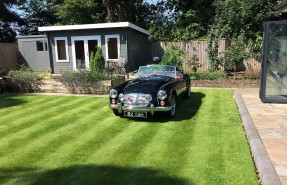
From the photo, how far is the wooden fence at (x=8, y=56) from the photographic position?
18.9 meters

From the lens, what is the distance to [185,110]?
8102mm

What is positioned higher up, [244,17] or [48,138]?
[244,17]

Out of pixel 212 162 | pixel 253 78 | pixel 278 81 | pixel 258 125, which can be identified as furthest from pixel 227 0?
pixel 212 162

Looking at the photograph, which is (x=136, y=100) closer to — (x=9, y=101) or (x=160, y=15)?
(x=9, y=101)

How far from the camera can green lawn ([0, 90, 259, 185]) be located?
416 centimetres

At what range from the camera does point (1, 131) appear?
21.3ft

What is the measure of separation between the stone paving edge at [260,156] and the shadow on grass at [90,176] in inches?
41.7

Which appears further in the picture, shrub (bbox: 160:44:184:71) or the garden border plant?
shrub (bbox: 160:44:184:71)

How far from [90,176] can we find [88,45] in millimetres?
13624

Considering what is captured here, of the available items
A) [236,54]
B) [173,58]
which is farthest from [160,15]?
[236,54]

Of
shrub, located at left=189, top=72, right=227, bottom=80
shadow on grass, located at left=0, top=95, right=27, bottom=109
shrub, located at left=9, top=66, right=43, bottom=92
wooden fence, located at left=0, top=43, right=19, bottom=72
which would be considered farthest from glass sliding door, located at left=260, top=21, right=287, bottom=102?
wooden fence, located at left=0, top=43, right=19, bottom=72

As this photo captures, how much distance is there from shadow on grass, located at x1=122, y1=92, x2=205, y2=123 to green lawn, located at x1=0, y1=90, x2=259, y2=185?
3cm

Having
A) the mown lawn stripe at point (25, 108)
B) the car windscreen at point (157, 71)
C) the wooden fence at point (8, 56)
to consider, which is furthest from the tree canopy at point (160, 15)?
the mown lawn stripe at point (25, 108)

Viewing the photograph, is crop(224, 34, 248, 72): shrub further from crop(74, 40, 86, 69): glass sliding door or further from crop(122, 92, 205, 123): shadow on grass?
crop(74, 40, 86, 69): glass sliding door
